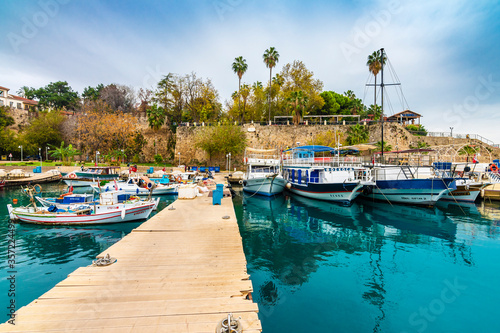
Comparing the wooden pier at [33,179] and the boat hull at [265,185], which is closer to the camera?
the boat hull at [265,185]

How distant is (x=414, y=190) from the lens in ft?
61.9

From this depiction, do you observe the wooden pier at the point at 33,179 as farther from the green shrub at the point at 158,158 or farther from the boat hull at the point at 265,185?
the boat hull at the point at 265,185

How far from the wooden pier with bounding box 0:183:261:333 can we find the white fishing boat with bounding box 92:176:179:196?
14.1m

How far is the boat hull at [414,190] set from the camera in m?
17.9

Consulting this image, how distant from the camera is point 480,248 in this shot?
424 inches

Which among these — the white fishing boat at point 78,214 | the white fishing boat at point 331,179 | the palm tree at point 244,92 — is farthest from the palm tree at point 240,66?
the white fishing boat at point 78,214

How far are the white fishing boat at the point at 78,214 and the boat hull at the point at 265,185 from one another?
1212 cm

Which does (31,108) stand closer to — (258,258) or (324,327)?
(258,258)

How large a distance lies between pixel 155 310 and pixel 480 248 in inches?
551

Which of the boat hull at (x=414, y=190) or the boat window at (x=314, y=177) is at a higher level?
the boat window at (x=314, y=177)

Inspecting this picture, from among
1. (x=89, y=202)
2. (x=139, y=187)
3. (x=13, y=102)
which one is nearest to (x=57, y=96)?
(x=13, y=102)

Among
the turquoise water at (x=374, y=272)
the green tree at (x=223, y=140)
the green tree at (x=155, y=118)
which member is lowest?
the turquoise water at (x=374, y=272)

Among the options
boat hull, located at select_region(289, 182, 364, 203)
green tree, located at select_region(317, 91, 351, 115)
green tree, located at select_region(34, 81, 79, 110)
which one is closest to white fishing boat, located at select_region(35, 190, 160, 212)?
boat hull, located at select_region(289, 182, 364, 203)

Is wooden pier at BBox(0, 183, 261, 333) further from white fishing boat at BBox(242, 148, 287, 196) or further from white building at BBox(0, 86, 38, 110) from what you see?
white building at BBox(0, 86, 38, 110)
